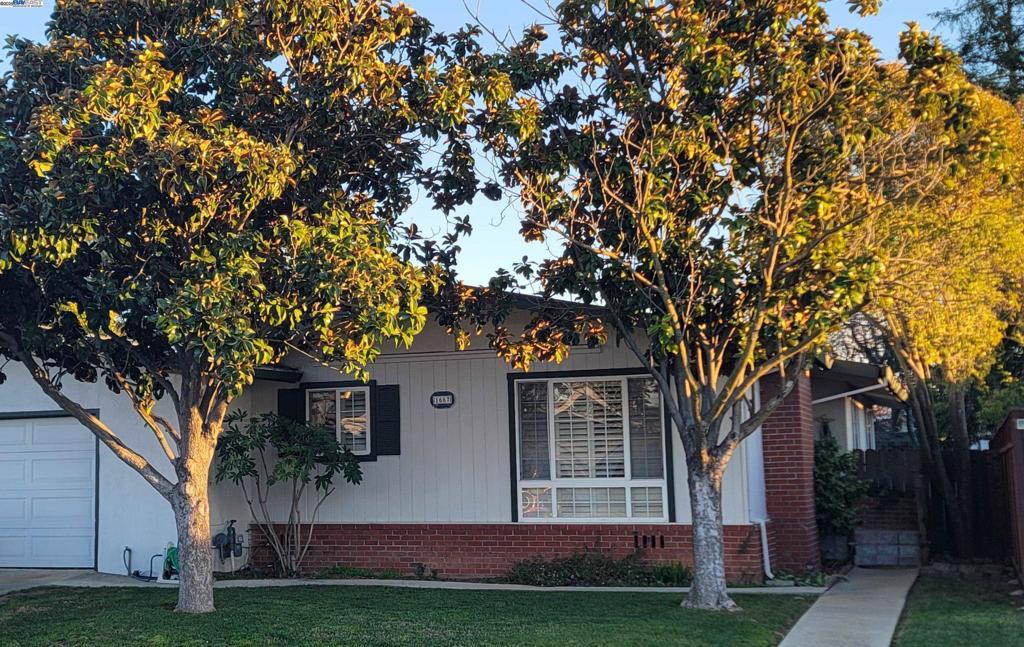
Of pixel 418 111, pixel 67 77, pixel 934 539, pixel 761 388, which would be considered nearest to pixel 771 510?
pixel 761 388

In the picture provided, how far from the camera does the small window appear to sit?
1450 centimetres

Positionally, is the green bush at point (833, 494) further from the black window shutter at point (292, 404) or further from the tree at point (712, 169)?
the black window shutter at point (292, 404)

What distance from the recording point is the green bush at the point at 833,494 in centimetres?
1482

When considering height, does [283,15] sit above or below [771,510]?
above

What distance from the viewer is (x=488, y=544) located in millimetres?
13742

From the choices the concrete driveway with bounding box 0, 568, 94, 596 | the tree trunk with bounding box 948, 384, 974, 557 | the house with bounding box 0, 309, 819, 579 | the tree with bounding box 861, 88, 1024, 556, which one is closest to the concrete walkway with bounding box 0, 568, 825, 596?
the concrete driveway with bounding box 0, 568, 94, 596

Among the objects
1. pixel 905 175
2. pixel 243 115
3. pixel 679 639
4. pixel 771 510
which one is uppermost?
pixel 243 115

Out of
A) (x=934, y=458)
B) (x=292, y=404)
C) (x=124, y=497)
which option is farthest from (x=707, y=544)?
(x=124, y=497)

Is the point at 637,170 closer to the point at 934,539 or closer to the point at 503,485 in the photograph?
the point at 503,485

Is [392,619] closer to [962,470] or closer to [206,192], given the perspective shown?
[206,192]

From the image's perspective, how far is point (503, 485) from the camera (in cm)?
1379

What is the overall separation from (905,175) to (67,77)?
7.99m

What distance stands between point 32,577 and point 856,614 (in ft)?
33.8

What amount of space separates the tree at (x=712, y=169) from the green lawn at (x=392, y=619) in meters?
0.94
